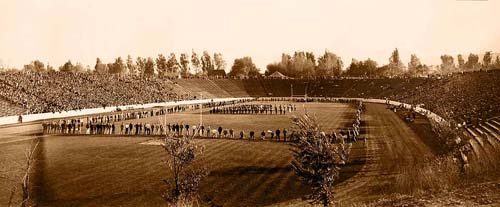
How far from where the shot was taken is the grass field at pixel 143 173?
20.5 meters

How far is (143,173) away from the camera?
2531cm

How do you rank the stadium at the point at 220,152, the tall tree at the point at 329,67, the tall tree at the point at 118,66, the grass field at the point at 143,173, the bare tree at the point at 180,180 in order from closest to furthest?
1. the bare tree at the point at 180,180
2. the grass field at the point at 143,173
3. the stadium at the point at 220,152
4. the tall tree at the point at 329,67
5. the tall tree at the point at 118,66

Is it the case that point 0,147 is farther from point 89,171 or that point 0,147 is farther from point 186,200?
point 186,200

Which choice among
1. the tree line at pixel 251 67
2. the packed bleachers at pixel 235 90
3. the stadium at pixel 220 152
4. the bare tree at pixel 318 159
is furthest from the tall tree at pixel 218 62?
the bare tree at pixel 318 159

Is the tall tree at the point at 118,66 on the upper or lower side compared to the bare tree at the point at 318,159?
upper

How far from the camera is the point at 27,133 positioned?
4350cm

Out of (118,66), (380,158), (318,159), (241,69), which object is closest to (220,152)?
(380,158)

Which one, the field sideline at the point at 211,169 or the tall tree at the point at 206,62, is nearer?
the field sideline at the point at 211,169

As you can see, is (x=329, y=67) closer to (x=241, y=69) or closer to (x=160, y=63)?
(x=241, y=69)

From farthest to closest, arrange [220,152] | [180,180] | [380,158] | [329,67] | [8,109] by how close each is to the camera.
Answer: [329,67], [8,109], [220,152], [380,158], [180,180]

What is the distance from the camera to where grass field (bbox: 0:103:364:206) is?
67.4ft

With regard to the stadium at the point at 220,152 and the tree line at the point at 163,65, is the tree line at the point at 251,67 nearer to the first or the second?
the tree line at the point at 163,65

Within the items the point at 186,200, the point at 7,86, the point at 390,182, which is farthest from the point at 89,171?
the point at 7,86

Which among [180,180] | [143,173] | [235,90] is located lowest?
[143,173]
